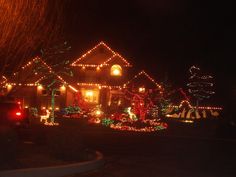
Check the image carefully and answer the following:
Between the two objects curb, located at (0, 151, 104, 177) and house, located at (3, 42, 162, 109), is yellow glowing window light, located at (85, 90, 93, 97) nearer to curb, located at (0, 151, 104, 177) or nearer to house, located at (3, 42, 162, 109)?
house, located at (3, 42, 162, 109)

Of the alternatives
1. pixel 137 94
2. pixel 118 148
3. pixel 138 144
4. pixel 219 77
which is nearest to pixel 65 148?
pixel 118 148

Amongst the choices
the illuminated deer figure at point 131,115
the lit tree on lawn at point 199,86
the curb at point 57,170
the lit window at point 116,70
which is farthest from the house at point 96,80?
the curb at point 57,170

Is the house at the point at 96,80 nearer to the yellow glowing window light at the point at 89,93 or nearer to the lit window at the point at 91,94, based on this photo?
the lit window at the point at 91,94

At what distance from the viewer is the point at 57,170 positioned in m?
16.2

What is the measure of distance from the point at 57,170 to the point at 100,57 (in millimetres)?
41948

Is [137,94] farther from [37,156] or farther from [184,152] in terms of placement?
[37,156]

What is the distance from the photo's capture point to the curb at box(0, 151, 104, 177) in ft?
48.8

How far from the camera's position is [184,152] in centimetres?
2550

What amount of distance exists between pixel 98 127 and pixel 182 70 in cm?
3064

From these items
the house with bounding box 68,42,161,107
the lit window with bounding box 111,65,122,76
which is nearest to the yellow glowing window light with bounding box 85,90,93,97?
the house with bounding box 68,42,161,107

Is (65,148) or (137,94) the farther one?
(137,94)

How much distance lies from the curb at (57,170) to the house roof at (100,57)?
3849cm

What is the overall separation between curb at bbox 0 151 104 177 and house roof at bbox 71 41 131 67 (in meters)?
38.5

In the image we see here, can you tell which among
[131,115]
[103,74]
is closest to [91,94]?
[103,74]
